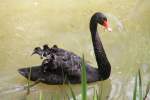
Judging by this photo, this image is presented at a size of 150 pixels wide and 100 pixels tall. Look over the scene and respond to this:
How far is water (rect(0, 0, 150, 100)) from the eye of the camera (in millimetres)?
5191

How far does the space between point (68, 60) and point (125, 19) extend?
75.9 inches

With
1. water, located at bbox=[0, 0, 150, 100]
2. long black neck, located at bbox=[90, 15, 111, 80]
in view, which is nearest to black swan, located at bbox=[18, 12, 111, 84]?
long black neck, located at bbox=[90, 15, 111, 80]

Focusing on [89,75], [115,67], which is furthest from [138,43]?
[89,75]

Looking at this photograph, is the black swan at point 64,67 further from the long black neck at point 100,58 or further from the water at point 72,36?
the water at point 72,36

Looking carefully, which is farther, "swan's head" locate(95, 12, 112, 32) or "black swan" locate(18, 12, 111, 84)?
"swan's head" locate(95, 12, 112, 32)

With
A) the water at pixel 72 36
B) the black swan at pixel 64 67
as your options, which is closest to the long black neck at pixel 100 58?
the black swan at pixel 64 67

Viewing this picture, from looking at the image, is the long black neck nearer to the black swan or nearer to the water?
the black swan

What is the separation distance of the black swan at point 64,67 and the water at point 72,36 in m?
0.11

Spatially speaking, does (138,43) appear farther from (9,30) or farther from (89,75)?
(9,30)

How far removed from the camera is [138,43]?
238 inches

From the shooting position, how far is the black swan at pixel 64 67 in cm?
499

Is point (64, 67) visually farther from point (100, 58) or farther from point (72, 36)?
point (72, 36)

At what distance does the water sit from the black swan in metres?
0.11

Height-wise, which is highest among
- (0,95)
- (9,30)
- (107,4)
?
(107,4)
